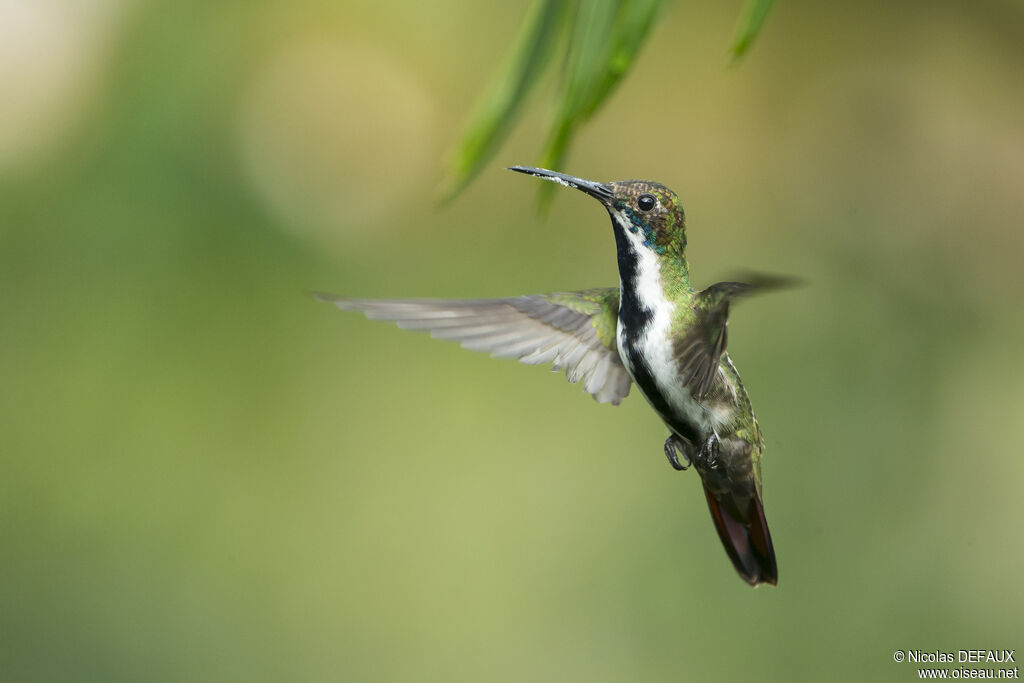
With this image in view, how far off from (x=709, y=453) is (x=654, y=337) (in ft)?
0.54

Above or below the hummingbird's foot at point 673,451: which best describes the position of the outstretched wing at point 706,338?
above

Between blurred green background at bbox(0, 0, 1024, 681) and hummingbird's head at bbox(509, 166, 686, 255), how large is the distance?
2.16 metres

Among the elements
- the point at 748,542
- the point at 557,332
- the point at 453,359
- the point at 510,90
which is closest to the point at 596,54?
the point at 510,90

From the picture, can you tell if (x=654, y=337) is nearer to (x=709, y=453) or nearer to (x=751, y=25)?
(x=709, y=453)

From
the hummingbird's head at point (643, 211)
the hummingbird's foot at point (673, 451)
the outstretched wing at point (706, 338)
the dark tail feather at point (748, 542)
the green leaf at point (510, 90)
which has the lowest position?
the dark tail feather at point (748, 542)

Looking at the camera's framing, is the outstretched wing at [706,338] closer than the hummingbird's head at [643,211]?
Yes

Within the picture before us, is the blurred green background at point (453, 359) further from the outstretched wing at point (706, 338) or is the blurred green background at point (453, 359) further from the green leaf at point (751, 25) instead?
the green leaf at point (751, 25)

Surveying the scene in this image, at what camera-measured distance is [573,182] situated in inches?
32.9

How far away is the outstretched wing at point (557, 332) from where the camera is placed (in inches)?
39.7

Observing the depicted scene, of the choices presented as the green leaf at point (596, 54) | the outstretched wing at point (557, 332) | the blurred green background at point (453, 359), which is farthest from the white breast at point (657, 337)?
the blurred green background at point (453, 359)

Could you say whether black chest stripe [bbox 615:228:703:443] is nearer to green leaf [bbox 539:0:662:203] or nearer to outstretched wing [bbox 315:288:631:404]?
outstretched wing [bbox 315:288:631:404]

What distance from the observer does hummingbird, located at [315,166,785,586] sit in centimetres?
86

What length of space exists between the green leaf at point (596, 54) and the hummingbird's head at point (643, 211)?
16cm

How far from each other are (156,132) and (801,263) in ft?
7.31
